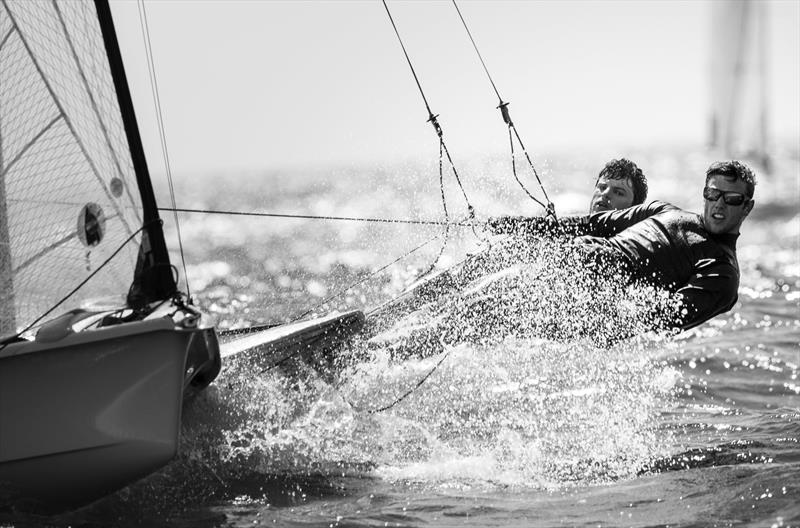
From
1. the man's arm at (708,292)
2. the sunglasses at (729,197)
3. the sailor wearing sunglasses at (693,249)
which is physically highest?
the sunglasses at (729,197)

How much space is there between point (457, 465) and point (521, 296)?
2.56ft

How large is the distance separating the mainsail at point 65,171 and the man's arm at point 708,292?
217 cm

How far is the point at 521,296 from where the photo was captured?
438 cm

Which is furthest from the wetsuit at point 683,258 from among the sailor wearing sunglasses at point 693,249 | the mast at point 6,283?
the mast at point 6,283

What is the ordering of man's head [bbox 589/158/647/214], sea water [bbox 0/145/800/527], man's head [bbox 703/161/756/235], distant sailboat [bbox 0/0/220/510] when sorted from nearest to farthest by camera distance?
sea water [bbox 0/145/800/527]
distant sailboat [bbox 0/0/220/510]
man's head [bbox 703/161/756/235]
man's head [bbox 589/158/647/214]

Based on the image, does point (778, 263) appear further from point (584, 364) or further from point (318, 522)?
point (318, 522)

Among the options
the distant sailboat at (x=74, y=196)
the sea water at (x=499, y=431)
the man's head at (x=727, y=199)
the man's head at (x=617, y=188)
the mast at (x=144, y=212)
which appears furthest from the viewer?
the man's head at (x=617, y=188)

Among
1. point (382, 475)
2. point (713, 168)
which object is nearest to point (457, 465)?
point (382, 475)

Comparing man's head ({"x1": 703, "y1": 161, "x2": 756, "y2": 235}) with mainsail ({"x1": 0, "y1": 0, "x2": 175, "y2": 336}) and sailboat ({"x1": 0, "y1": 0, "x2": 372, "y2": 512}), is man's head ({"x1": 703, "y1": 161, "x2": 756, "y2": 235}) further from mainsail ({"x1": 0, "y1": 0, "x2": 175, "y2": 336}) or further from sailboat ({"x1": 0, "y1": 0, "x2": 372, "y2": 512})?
mainsail ({"x1": 0, "y1": 0, "x2": 175, "y2": 336})

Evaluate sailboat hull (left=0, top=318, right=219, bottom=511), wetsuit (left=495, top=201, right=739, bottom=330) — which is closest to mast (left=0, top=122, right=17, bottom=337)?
sailboat hull (left=0, top=318, right=219, bottom=511)

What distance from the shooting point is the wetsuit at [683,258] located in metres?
4.19

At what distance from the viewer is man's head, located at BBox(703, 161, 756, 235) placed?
4363 mm

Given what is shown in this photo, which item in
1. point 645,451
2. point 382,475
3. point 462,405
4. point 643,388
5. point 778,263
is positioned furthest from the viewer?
point 778,263

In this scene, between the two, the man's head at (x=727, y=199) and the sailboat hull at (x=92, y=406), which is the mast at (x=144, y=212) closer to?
the sailboat hull at (x=92, y=406)
